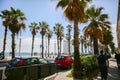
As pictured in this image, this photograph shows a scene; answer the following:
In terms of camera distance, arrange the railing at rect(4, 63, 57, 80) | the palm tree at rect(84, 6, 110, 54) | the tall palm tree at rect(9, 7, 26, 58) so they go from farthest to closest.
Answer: the tall palm tree at rect(9, 7, 26, 58), the palm tree at rect(84, 6, 110, 54), the railing at rect(4, 63, 57, 80)

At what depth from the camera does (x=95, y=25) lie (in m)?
31.8

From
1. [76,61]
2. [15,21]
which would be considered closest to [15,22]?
[15,21]

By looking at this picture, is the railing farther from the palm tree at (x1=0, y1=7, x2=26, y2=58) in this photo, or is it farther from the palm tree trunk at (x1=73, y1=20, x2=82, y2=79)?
the palm tree at (x1=0, y1=7, x2=26, y2=58)

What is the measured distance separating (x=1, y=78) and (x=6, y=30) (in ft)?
126

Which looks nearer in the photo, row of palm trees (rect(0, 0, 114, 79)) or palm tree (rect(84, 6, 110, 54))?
row of palm trees (rect(0, 0, 114, 79))

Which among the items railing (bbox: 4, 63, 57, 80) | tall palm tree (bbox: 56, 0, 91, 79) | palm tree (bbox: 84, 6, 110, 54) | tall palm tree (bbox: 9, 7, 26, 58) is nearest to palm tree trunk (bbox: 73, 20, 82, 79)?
tall palm tree (bbox: 56, 0, 91, 79)

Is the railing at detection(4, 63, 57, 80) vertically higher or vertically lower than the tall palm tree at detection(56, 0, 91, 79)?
lower

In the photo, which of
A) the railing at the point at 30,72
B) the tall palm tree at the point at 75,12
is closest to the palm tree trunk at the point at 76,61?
the tall palm tree at the point at 75,12

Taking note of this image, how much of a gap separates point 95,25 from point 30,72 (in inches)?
897

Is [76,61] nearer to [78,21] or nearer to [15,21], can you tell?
[78,21]

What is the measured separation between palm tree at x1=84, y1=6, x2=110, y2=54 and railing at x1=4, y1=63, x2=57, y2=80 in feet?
56.1

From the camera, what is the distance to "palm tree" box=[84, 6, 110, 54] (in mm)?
30953

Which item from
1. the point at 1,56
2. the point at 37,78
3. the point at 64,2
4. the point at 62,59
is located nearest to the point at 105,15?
the point at 62,59

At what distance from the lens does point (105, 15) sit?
32.5m
